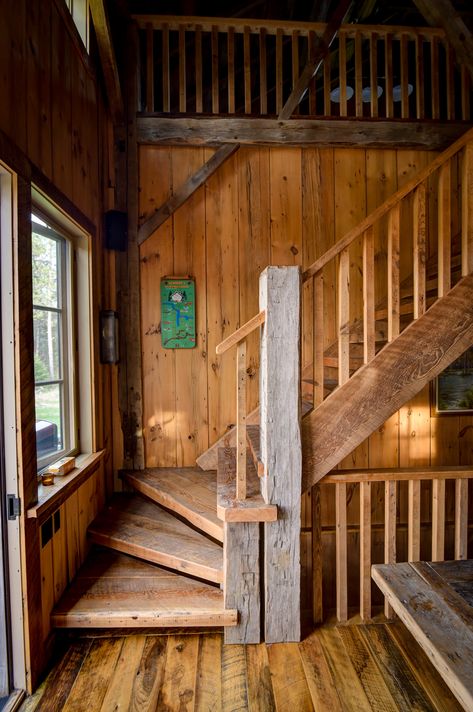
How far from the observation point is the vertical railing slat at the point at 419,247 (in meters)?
1.84

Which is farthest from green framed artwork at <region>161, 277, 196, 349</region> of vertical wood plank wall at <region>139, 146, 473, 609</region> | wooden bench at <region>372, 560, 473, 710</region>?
wooden bench at <region>372, 560, 473, 710</region>

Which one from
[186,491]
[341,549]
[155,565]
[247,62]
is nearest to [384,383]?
[341,549]

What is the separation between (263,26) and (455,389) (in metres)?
3.18

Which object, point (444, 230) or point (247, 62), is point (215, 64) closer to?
point (247, 62)

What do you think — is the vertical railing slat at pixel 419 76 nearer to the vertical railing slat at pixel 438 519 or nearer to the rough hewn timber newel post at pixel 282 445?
the rough hewn timber newel post at pixel 282 445

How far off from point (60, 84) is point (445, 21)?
2.79m

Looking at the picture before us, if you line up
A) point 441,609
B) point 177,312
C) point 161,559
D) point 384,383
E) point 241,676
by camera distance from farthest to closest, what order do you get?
point 177,312, point 161,559, point 384,383, point 241,676, point 441,609

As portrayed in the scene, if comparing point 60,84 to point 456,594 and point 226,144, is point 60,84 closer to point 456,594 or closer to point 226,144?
point 226,144

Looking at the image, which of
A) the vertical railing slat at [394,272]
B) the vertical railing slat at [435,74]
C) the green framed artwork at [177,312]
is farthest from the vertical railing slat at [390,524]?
the vertical railing slat at [435,74]

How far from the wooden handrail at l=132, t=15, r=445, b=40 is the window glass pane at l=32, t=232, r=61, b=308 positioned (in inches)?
75.2

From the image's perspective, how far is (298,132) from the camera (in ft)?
8.87

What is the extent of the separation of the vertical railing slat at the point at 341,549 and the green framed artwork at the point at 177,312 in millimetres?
1488

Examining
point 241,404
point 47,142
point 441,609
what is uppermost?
point 47,142

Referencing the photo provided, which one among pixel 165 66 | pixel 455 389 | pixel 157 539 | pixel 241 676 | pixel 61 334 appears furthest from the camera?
pixel 455 389
